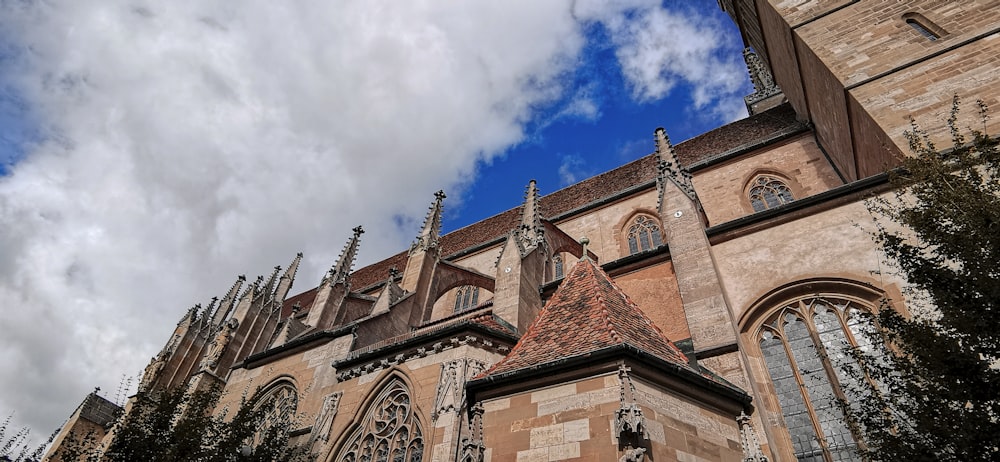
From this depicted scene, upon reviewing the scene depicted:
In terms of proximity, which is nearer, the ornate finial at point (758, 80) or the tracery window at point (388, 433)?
the tracery window at point (388, 433)

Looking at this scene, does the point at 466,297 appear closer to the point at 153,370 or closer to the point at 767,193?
the point at 767,193

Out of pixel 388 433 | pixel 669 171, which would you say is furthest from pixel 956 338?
pixel 388 433

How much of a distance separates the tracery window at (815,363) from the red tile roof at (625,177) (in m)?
9.14

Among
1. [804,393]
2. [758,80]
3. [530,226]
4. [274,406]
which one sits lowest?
[804,393]

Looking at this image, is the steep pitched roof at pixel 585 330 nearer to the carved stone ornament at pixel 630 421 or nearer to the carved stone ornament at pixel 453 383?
the carved stone ornament at pixel 630 421

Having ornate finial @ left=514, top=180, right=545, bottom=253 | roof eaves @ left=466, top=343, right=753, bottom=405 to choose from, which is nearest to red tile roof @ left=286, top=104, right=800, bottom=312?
ornate finial @ left=514, top=180, right=545, bottom=253

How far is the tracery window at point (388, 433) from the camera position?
7.67 m

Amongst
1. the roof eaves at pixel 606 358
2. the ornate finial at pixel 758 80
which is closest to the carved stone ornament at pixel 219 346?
the roof eaves at pixel 606 358

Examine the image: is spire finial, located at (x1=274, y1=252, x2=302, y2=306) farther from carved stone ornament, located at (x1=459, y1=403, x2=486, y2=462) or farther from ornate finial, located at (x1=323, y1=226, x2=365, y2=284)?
carved stone ornament, located at (x1=459, y1=403, x2=486, y2=462)

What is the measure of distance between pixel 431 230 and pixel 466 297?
13.3 ft

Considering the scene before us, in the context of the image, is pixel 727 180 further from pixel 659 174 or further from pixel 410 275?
pixel 410 275

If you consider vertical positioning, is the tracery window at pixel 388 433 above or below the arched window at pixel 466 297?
below

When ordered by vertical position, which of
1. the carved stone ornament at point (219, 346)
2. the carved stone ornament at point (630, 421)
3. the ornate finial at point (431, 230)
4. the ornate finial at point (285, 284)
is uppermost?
the ornate finial at point (285, 284)

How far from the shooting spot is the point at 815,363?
7.08m
